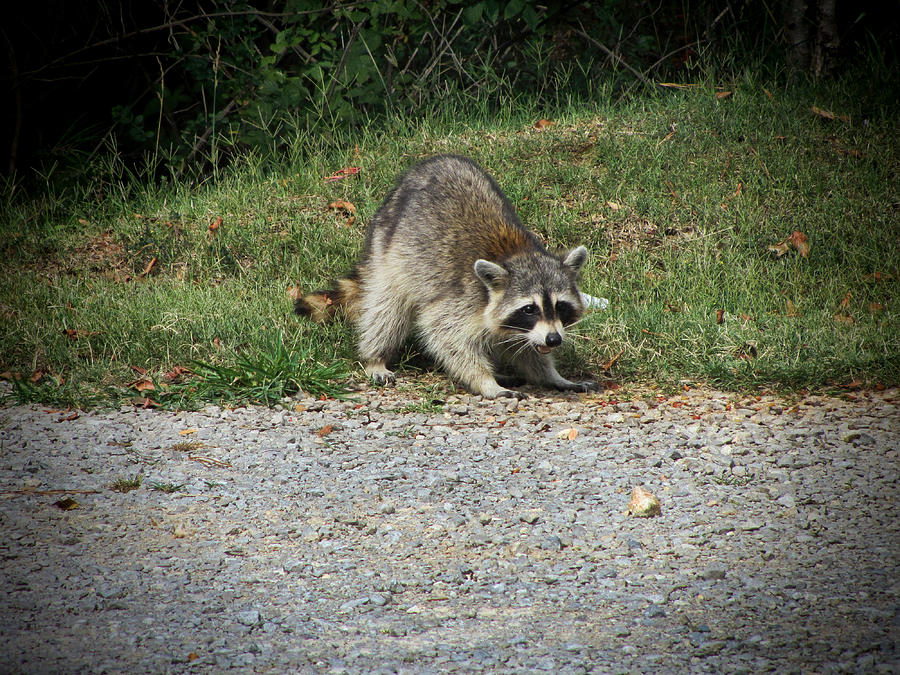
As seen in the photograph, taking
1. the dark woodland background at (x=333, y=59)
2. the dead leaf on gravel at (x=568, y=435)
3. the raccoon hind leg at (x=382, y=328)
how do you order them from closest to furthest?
the dead leaf on gravel at (x=568, y=435)
the raccoon hind leg at (x=382, y=328)
the dark woodland background at (x=333, y=59)

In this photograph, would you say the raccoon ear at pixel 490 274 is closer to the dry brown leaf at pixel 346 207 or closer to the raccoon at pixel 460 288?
the raccoon at pixel 460 288

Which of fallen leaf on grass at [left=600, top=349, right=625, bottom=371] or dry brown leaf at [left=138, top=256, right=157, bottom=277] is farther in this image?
dry brown leaf at [left=138, top=256, right=157, bottom=277]

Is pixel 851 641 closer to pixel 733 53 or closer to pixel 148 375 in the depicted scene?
pixel 148 375

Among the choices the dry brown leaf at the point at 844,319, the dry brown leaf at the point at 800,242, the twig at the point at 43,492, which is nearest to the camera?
the twig at the point at 43,492

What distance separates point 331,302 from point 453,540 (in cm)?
245

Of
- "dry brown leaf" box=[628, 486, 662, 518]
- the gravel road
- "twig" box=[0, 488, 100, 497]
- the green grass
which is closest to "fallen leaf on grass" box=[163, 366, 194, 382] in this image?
the green grass

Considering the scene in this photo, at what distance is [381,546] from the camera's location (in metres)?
2.47

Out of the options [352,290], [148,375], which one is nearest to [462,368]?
[352,290]

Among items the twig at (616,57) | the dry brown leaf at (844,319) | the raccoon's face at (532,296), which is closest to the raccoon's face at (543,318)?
the raccoon's face at (532,296)

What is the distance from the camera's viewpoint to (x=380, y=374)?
4.33 meters

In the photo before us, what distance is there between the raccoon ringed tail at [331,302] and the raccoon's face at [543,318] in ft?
3.23

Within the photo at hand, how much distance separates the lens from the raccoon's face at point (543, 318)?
388 cm

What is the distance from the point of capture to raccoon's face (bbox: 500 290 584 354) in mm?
3885

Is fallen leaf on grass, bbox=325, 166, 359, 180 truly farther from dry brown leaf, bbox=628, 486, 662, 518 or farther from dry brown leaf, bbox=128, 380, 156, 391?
dry brown leaf, bbox=628, 486, 662, 518
